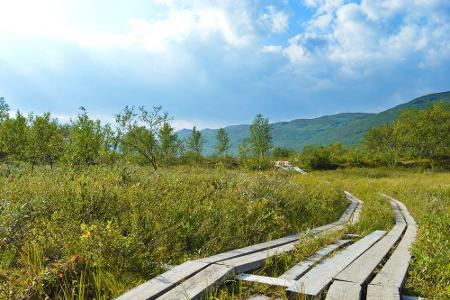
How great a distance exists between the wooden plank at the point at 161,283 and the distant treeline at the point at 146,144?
30.7 ft

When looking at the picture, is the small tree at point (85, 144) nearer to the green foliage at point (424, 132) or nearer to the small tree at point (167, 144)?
the small tree at point (167, 144)

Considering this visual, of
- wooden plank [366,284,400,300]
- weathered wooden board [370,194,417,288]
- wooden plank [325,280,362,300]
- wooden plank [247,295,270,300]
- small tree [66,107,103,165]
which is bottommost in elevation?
weathered wooden board [370,194,417,288]

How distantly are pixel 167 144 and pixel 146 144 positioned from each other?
11.2ft

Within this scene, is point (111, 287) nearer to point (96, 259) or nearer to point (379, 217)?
point (96, 259)

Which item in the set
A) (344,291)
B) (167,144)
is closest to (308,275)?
(344,291)

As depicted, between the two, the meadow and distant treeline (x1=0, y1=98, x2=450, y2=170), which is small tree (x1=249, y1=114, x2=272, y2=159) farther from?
the meadow

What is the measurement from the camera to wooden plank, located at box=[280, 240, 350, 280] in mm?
4448

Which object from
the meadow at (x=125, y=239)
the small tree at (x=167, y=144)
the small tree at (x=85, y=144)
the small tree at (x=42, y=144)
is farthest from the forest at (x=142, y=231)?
the small tree at (x=167, y=144)

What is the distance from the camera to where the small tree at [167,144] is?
1816 inches

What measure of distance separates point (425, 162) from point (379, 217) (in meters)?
54.5

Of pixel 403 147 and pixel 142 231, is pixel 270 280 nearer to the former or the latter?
pixel 142 231

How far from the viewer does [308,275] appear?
432cm

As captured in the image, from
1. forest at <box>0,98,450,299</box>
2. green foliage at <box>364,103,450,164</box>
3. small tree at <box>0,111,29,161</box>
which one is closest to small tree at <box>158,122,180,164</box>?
small tree at <box>0,111,29,161</box>

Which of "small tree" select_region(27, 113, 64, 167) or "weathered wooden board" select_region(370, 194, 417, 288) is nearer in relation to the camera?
"weathered wooden board" select_region(370, 194, 417, 288)
